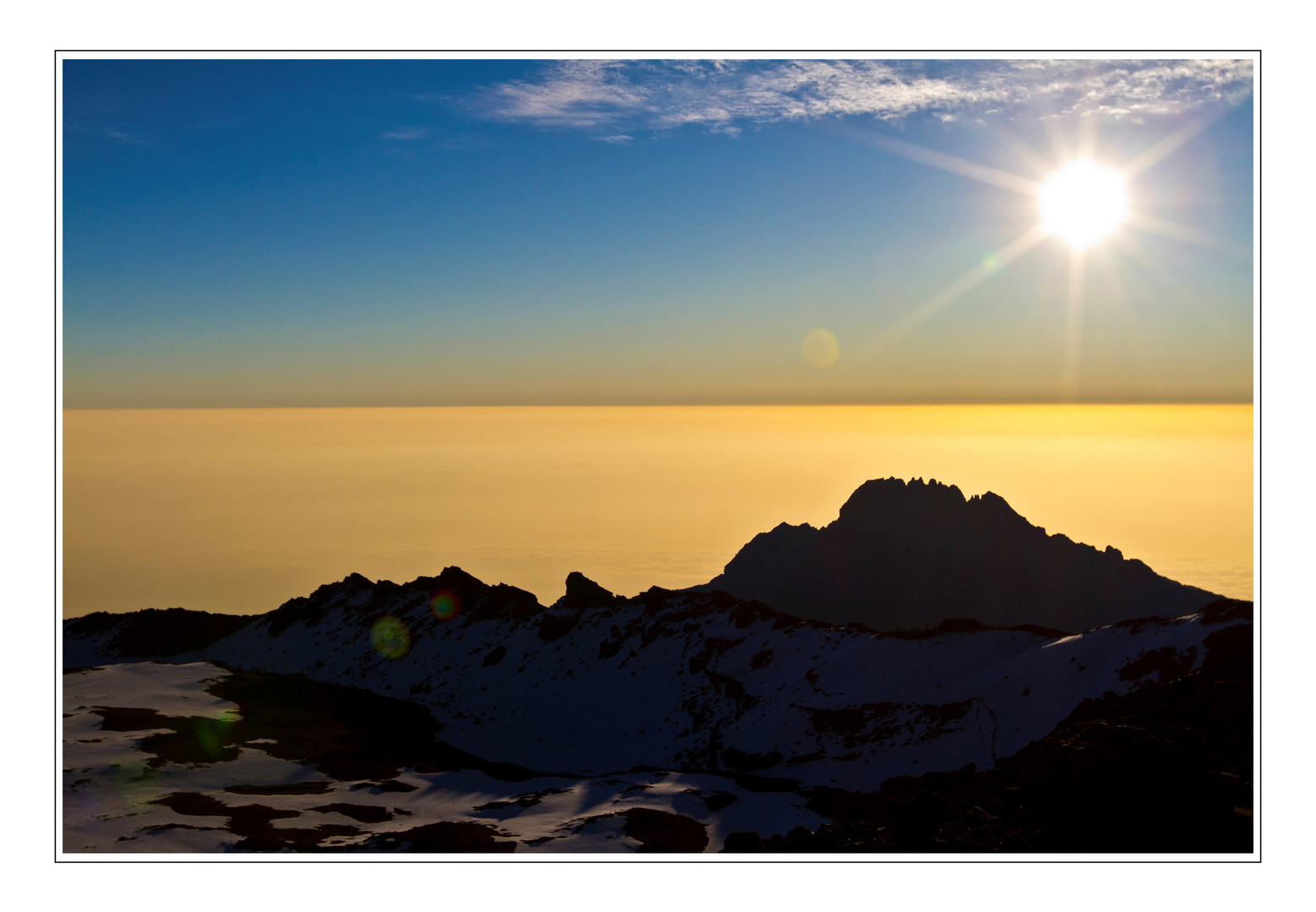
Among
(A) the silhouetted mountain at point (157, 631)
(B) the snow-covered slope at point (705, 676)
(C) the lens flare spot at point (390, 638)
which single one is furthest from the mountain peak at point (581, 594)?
(A) the silhouetted mountain at point (157, 631)

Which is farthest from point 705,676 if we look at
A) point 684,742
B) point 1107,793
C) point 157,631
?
point 157,631

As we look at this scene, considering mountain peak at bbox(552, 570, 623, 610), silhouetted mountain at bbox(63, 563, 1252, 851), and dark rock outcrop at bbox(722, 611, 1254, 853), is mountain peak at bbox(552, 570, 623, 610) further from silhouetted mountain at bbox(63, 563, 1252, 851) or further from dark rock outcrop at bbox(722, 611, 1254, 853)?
dark rock outcrop at bbox(722, 611, 1254, 853)

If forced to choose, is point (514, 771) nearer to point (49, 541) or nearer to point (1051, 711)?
point (1051, 711)

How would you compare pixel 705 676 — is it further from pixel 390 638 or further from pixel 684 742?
A: pixel 390 638

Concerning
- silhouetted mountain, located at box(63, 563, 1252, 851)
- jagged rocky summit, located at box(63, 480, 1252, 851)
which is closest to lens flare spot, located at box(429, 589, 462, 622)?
silhouetted mountain, located at box(63, 563, 1252, 851)

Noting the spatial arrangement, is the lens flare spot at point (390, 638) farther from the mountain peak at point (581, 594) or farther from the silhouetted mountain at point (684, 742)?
the mountain peak at point (581, 594)
